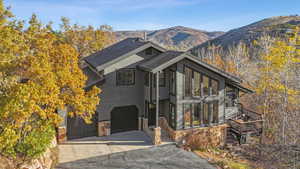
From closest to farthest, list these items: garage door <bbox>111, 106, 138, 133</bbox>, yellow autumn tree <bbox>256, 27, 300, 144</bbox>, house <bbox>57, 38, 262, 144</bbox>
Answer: house <bbox>57, 38, 262, 144</bbox> < garage door <bbox>111, 106, 138, 133</bbox> < yellow autumn tree <bbox>256, 27, 300, 144</bbox>

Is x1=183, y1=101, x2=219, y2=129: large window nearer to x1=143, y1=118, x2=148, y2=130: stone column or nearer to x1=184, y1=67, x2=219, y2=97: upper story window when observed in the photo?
x1=184, y1=67, x2=219, y2=97: upper story window

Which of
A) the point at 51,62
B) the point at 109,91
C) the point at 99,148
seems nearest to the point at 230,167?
the point at 99,148

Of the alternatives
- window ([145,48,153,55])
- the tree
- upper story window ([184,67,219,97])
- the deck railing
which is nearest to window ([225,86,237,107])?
the deck railing

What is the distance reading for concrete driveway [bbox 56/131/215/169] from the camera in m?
14.9

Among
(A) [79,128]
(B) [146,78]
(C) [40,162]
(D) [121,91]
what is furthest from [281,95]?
(C) [40,162]

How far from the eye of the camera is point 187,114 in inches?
760

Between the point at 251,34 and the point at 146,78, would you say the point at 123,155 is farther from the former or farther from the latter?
the point at 251,34

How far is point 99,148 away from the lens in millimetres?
17484

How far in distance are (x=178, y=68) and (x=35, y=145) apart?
1192cm

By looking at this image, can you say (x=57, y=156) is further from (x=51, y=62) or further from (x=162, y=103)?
(x=162, y=103)

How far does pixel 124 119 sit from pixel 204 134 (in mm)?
7784

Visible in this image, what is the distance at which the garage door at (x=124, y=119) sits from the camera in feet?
68.2

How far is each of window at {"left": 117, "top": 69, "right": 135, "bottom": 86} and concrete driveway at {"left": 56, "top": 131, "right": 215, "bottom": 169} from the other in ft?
17.1

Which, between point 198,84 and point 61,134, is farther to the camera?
A: point 198,84
